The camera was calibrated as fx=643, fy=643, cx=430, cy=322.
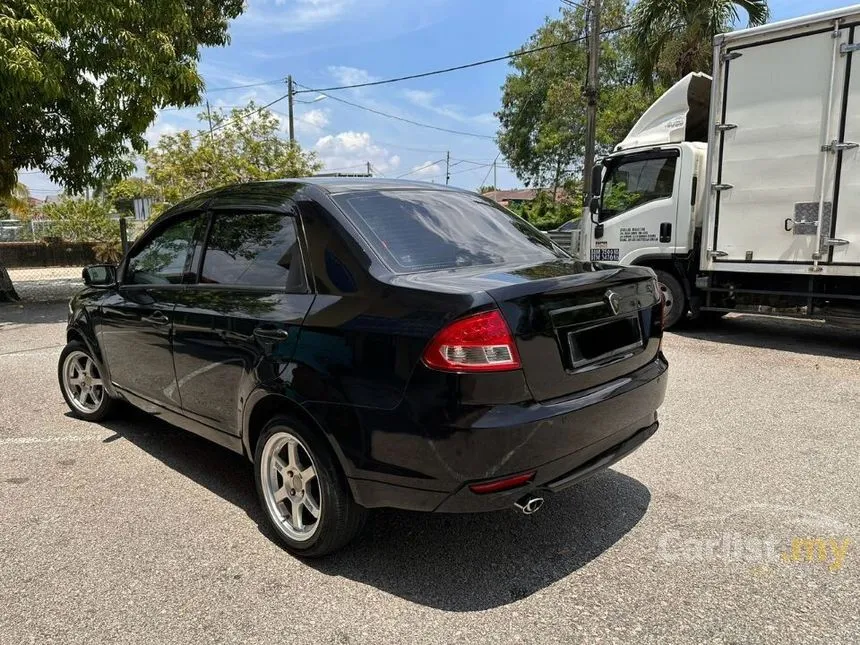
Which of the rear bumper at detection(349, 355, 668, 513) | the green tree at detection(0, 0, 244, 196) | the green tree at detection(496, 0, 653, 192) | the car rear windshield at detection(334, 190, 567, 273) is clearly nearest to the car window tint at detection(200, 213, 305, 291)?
the car rear windshield at detection(334, 190, 567, 273)

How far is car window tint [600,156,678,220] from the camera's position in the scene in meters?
8.66

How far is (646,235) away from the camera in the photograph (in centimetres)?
888

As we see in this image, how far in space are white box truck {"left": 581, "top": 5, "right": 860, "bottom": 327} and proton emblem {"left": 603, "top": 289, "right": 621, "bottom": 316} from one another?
5.54 metres

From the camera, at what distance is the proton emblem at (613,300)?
9.45ft

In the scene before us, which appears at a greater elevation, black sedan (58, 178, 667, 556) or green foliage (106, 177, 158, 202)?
green foliage (106, 177, 158, 202)

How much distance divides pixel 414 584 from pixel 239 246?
191 cm

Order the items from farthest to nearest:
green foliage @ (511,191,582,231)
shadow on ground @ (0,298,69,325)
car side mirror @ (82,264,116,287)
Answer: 1. green foliage @ (511,191,582,231)
2. shadow on ground @ (0,298,69,325)
3. car side mirror @ (82,264,116,287)

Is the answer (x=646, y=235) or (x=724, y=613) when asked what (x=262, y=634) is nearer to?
(x=724, y=613)

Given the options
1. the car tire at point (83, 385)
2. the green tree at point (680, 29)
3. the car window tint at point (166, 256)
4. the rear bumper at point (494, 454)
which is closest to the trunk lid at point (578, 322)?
the rear bumper at point (494, 454)

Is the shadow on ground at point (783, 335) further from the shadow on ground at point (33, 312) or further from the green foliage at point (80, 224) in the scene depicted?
the green foliage at point (80, 224)

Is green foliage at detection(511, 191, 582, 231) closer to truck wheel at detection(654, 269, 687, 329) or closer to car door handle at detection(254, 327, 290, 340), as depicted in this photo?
truck wheel at detection(654, 269, 687, 329)

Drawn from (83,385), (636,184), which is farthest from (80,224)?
(83,385)

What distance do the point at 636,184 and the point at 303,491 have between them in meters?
7.45

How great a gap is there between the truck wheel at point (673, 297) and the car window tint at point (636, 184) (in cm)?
108
